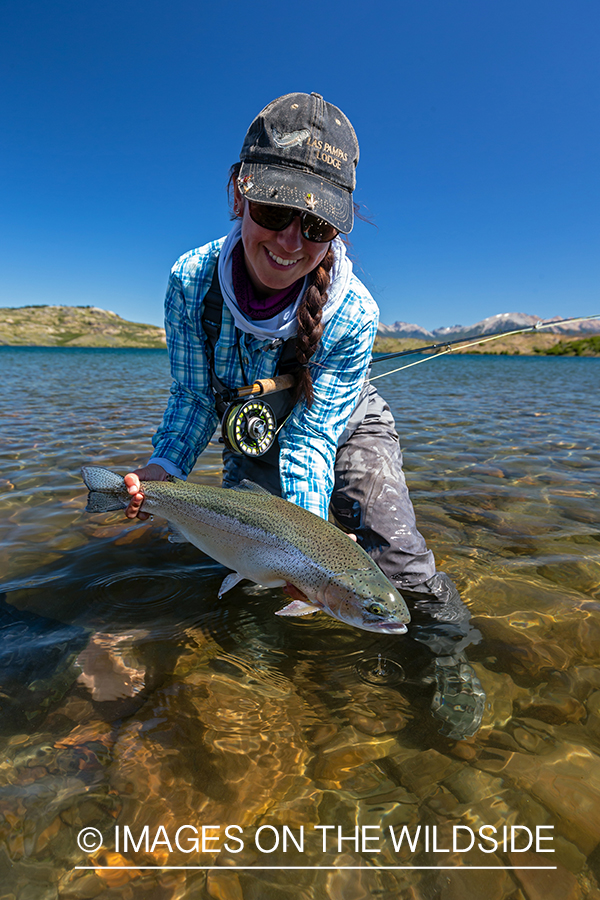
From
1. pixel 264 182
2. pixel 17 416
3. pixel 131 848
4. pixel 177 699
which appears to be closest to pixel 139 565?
pixel 177 699

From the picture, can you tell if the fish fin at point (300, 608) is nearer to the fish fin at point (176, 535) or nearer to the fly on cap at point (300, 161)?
the fish fin at point (176, 535)

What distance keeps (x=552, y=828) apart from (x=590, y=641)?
1.64m

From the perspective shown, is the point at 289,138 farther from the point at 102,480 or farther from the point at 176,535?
the point at 176,535

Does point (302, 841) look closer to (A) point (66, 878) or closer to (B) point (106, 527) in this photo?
(A) point (66, 878)

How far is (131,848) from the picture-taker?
83.0 inches

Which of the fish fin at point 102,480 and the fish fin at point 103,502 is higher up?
the fish fin at point 102,480

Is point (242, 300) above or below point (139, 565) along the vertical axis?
above

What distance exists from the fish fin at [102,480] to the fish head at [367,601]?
1758 millimetres

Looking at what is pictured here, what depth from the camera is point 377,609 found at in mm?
2178

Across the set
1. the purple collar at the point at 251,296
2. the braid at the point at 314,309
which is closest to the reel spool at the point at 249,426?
the braid at the point at 314,309

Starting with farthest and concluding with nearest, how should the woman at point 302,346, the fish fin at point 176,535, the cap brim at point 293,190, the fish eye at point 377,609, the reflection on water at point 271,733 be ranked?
the fish fin at point 176,535, the woman at point 302,346, the cap brim at point 293,190, the fish eye at point 377,609, the reflection on water at point 271,733

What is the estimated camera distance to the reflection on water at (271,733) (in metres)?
2.06

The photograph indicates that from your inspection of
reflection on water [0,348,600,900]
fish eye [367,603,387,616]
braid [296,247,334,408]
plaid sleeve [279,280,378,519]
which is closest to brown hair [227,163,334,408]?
braid [296,247,334,408]

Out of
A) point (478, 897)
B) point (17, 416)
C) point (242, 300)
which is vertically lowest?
point (478, 897)
